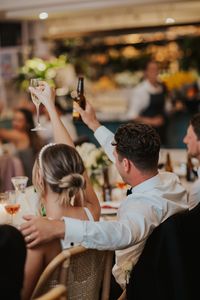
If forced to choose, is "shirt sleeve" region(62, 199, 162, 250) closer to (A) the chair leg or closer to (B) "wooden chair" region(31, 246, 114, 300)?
(B) "wooden chair" region(31, 246, 114, 300)

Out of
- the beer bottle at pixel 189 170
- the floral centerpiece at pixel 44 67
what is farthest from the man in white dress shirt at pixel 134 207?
the floral centerpiece at pixel 44 67

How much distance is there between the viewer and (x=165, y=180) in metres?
2.64

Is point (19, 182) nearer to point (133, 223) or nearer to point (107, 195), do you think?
point (107, 195)

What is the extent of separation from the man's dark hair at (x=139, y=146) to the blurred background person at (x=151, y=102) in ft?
15.8

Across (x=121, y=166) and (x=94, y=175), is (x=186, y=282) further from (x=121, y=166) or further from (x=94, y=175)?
(x=94, y=175)

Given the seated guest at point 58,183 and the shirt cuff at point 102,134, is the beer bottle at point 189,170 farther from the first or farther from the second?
the seated guest at point 58,183

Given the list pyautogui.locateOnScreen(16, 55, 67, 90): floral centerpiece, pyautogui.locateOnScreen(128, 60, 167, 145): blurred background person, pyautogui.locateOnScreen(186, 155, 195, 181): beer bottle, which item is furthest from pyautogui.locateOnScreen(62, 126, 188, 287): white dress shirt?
pyautogui.locateOnScreen(128, 60, 167, 145): blurred background person

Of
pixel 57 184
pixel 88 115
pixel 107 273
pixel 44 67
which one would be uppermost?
pixel 44 67

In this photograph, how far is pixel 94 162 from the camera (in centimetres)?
387

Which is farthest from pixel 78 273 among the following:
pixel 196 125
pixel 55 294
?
pixel 196 125

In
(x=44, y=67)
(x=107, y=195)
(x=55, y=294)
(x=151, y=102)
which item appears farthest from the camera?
(x=151, y=102)

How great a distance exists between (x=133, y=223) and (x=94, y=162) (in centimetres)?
164

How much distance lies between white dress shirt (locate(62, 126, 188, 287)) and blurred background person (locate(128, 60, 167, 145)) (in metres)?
4.71

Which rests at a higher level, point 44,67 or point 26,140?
point 44,67
